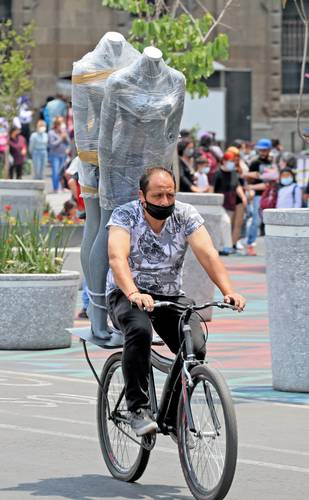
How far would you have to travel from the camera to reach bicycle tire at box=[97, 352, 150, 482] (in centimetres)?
860

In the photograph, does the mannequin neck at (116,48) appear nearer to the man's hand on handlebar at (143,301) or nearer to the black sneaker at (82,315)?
the man's hand on handlebar at (143,301)

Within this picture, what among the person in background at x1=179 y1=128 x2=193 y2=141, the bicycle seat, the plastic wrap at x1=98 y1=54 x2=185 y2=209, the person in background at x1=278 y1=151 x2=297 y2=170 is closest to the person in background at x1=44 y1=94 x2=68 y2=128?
the person in background at x1=179 y1=128 x2=193 y2=141

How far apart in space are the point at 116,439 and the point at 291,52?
46.9 meters

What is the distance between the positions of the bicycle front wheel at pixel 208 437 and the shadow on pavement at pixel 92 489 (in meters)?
0.25

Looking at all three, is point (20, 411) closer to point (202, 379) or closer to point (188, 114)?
point (202, 379)

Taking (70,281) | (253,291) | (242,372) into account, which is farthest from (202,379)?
(253,291)

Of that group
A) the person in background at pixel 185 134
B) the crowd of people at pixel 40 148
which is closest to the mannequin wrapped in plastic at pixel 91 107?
the person in background at pixel 185 134

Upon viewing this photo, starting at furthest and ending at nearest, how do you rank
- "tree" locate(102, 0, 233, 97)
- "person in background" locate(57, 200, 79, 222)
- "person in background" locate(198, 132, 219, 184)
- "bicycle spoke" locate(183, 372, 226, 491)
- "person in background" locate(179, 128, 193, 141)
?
"person in background" locate(179, 128, 193, 141) → "person in background" locate(198, 132, 219, 184) → "tree" locate(102, 0, 233, 97) → "person in background" locate(57, 200, 79, 222) → "bicycle spoke" locate(183, 372, 226, 491)

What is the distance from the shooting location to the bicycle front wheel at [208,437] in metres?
7.62

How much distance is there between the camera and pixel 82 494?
828 centimetres

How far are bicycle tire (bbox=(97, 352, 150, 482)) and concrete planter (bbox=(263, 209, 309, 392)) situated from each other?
276 cm

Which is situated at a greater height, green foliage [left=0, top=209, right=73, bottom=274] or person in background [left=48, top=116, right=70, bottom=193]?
green foliage [left=0, top=209, right=73, bottom=274]

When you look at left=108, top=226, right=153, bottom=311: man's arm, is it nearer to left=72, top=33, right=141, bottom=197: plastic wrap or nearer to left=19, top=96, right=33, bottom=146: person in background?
left=72, top=33, right=141, bottom=197: plastic wrap

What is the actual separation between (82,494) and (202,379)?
88 centimetres
